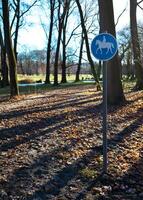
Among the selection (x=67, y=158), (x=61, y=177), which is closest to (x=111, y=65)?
(x=67, y=158)

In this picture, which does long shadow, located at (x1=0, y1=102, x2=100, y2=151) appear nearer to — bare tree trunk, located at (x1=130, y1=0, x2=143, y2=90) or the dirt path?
the dirt path

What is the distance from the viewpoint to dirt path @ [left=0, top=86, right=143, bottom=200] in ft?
22.9

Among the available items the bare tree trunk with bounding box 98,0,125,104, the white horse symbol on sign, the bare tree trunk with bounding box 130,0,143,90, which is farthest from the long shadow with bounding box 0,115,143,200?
the bare tree trunk with bounding box 130,0,143,90

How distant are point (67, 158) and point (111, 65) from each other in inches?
367

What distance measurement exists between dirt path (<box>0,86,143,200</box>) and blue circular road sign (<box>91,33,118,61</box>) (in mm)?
2166

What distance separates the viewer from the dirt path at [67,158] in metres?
6.96

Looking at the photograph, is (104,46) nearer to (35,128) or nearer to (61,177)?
(61,177)

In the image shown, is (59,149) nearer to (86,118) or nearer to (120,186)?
(120,186)

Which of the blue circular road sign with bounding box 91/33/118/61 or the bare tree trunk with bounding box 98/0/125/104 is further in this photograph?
Result: the bare tree trunk with bounding box 98/0/125/104

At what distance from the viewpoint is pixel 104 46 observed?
303 inches

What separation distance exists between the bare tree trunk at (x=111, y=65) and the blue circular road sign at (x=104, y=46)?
9635 millimetres

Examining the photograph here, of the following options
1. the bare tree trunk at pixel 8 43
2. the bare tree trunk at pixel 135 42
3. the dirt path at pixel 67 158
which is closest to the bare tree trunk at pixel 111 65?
the dirt path at pixel 67 158

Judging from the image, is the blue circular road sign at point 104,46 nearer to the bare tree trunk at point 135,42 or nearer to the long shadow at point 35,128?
the long shadow at point 35,128

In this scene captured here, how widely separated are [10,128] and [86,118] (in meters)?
3.28
